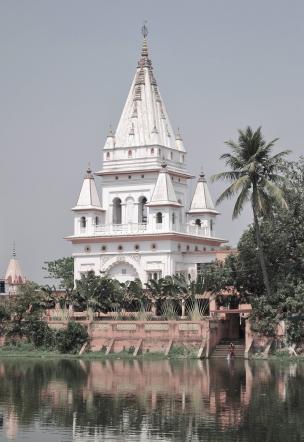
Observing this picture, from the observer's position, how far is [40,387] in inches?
1430

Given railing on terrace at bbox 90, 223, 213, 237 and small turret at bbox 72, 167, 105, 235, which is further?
small turret at bbox 72, 167, 105, 235

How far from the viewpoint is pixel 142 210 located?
68.2 metres

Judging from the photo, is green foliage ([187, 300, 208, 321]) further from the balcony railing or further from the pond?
the balcony railing

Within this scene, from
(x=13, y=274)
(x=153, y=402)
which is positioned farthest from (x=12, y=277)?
(x=153, y=402)

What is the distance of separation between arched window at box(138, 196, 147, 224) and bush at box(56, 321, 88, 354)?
1540 cm

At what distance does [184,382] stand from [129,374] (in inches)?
163

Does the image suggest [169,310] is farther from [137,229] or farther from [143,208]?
[143,208]

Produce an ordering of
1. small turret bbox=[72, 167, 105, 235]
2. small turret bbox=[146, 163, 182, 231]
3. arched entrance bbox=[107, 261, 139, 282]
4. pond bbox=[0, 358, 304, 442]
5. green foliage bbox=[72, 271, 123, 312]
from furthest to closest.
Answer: small turret bbox=[72, 167, 105, 235] < arched entrance bbox=[107, 261, 139, 282] < small turret bbox=[146, 163, 182, 231] < green foliage bbox=[72, 271, 123, 312] < pond bbox=[0, 358, 304, 442]

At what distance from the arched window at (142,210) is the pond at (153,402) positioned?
22238mm

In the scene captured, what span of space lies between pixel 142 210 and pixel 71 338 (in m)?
16.9

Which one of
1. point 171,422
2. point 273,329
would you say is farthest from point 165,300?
point 171,422

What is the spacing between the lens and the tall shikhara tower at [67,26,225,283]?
65.1 meters

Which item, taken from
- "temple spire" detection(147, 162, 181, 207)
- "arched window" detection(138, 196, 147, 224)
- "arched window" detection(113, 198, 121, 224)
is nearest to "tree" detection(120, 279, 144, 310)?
"temple spire" detection(147, 162, 181, 207)

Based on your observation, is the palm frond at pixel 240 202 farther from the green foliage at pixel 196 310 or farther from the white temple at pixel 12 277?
the white temple at pixel 12 277
